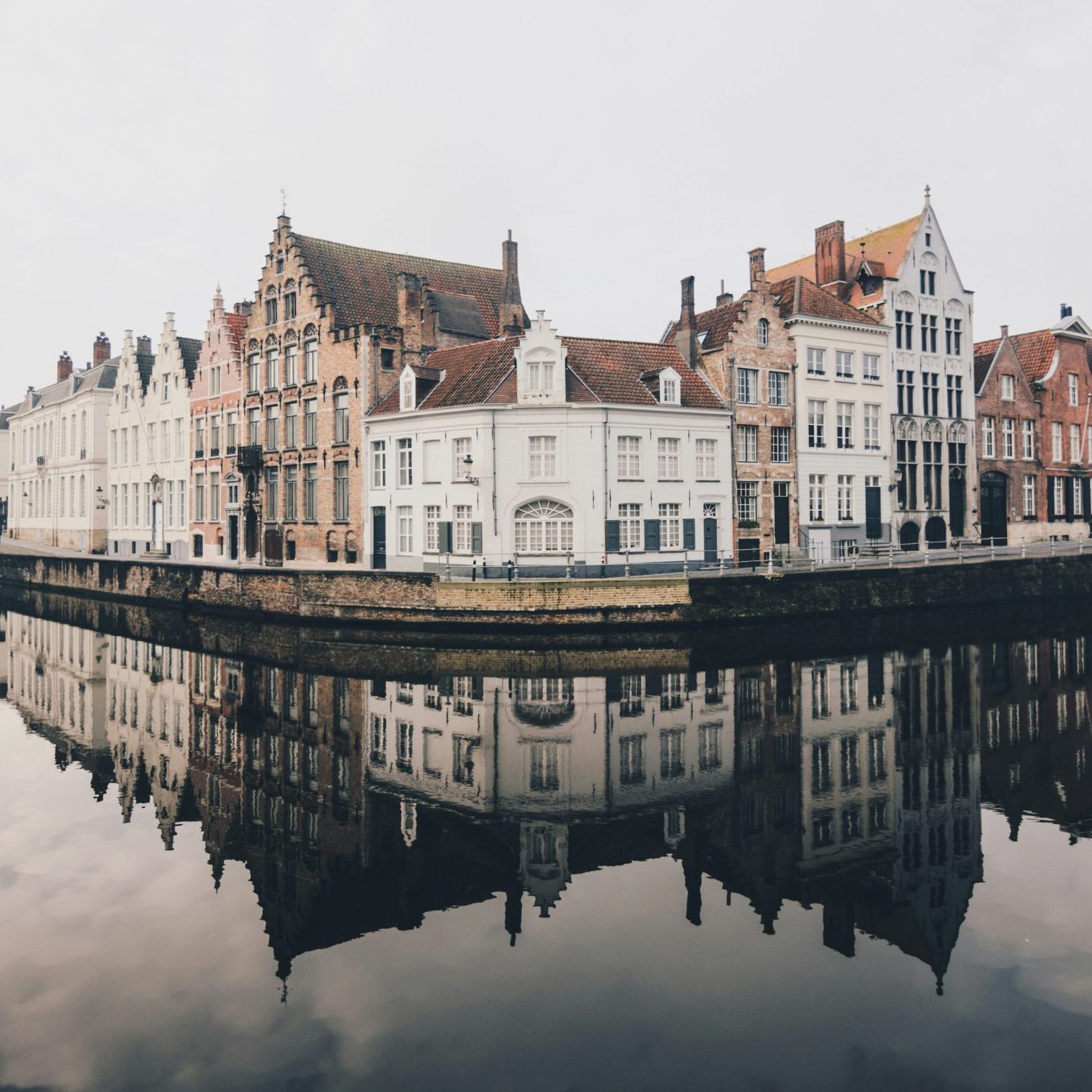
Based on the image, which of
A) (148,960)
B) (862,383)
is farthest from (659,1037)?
(862,383)

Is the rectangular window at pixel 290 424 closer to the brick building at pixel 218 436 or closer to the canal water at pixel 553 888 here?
the brick building at pixel 218 436

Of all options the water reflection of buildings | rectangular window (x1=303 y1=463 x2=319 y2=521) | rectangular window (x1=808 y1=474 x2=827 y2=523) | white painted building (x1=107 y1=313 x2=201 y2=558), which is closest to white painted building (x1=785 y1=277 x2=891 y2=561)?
rectangular window (x1=808 y1=474 x2=827 y2=523)

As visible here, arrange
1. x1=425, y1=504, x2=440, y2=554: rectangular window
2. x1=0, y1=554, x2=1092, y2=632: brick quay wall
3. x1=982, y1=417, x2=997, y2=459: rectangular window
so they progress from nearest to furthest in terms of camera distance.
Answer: x1=0, y1=554, x2=1092, y2=632: brick quay wall < x1=425, y1=504, x2=440, y2=554: rectangular window < x1=982, y1=417, x2=997, y2=459: rectangular window

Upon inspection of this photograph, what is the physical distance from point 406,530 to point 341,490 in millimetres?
5357

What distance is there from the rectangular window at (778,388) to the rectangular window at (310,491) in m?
20.7

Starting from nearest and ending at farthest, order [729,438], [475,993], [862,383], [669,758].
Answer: [475,993]
[669,758]
[729,438]
[862,383]

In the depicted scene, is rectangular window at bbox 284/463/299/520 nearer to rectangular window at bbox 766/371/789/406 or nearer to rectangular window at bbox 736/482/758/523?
rectangular window at bbox 736/482/758/523

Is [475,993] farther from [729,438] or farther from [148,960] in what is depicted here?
[729,438]

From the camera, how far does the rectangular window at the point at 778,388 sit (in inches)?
1677

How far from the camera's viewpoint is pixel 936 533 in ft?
158

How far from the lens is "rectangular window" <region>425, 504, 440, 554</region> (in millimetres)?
38031

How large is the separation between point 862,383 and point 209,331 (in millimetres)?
33952

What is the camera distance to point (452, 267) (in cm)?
4934

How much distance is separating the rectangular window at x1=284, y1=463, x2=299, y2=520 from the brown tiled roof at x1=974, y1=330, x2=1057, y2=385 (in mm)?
36084
